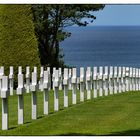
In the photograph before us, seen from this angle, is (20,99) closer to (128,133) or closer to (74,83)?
(128,133)

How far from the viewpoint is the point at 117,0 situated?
1524 cm

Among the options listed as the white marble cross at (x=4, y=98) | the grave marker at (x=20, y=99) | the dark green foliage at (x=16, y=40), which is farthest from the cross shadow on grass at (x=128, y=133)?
the dark green foliage at (x=16, y=40)

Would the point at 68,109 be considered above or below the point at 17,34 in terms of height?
below

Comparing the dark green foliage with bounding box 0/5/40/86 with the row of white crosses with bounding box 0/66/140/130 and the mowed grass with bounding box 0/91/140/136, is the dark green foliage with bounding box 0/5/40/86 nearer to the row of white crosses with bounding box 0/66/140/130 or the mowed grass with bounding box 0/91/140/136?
the row of white crosses with bounding box 0/66/140/130

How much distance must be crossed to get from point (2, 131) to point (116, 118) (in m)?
2.83

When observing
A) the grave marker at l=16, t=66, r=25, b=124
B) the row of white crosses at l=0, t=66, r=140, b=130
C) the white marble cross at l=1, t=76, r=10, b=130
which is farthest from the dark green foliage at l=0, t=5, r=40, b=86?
the white marble cross at l=1, t=76, r=10, b=130

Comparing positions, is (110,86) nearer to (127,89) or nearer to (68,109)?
(127,89)

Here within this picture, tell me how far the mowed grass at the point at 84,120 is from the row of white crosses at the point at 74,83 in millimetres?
342

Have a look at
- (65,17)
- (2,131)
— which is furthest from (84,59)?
(2,131)

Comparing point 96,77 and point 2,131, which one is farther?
point 96,77

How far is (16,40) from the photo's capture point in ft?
88.0

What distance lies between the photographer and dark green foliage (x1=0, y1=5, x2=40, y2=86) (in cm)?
2678

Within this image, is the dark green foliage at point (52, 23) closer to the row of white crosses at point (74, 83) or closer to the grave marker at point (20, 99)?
the row of white crosses at point (74, 83)

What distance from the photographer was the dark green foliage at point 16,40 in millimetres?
26781
